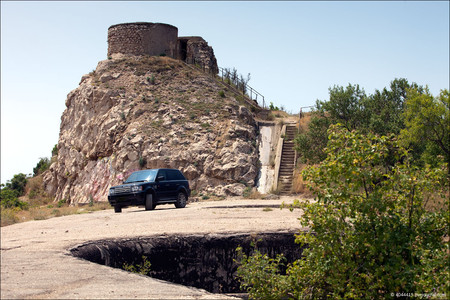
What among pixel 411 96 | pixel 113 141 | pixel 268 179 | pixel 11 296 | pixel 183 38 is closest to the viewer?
pixel 11 296

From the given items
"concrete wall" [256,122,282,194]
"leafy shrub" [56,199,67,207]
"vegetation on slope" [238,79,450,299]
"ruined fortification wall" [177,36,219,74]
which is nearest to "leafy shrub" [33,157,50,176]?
"leafy shrub" [56,199,67,207]

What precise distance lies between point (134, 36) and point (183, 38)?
495cm

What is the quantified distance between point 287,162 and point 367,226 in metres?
25.0

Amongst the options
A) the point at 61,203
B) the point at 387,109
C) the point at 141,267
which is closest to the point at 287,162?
the point at 387,109

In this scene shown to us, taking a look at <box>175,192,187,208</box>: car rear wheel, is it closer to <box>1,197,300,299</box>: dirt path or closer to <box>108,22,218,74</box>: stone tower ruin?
<box>1,197,300,299</box>: dirt path

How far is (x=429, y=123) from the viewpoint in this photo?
27.8 metres

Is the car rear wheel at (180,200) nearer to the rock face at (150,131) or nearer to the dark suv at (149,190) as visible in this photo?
the dark suv at (149,190)

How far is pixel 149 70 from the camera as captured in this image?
40.6 m

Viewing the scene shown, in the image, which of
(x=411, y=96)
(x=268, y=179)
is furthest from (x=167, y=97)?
(x=411, y=96)

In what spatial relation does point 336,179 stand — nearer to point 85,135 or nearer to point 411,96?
point 411,96

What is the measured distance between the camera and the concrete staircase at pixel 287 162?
3089 cm

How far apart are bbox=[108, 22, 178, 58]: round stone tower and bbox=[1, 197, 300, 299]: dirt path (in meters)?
26.3

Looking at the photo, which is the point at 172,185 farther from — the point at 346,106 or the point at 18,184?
the point at 18,184

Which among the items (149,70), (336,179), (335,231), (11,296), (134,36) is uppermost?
(134,36)
